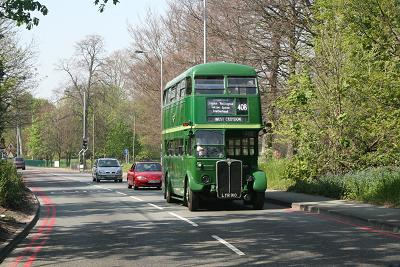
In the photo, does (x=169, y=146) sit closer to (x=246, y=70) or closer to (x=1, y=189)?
(x=246, y=70)

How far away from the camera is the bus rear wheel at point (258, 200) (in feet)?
69.0

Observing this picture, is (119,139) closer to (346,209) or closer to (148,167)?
(148,167)

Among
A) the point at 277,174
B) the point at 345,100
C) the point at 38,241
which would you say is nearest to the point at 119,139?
the point at 277,174

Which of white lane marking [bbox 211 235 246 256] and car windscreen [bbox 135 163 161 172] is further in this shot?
car windscreen [bbox 135 163 161 172]

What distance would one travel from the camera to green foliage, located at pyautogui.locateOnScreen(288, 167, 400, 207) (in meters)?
20.6

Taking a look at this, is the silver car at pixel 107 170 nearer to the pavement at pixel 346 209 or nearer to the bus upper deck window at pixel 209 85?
the pavement at pixel 346 209

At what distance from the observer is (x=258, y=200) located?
69.4ft

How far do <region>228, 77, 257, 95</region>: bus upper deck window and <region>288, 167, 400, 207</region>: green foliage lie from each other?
503 cm

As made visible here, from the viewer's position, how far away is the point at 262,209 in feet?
70.3

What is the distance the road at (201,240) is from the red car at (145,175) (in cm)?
1588

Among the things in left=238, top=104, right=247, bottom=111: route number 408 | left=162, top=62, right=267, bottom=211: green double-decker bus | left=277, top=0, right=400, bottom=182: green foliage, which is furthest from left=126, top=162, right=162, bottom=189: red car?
left=238, top=104, right=247, bottom=111: route number 408

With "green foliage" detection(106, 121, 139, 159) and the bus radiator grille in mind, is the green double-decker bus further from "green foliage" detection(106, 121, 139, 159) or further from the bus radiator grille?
"green foliage" detection(106, 121, 139, 159)

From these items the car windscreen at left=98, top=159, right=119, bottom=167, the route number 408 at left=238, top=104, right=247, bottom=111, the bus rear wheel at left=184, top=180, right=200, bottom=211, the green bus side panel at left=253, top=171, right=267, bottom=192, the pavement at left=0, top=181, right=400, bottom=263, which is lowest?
the pavement at left=0, top=181, right=400, bottom=263

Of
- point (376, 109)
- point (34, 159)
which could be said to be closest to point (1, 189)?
point (376, 109)
